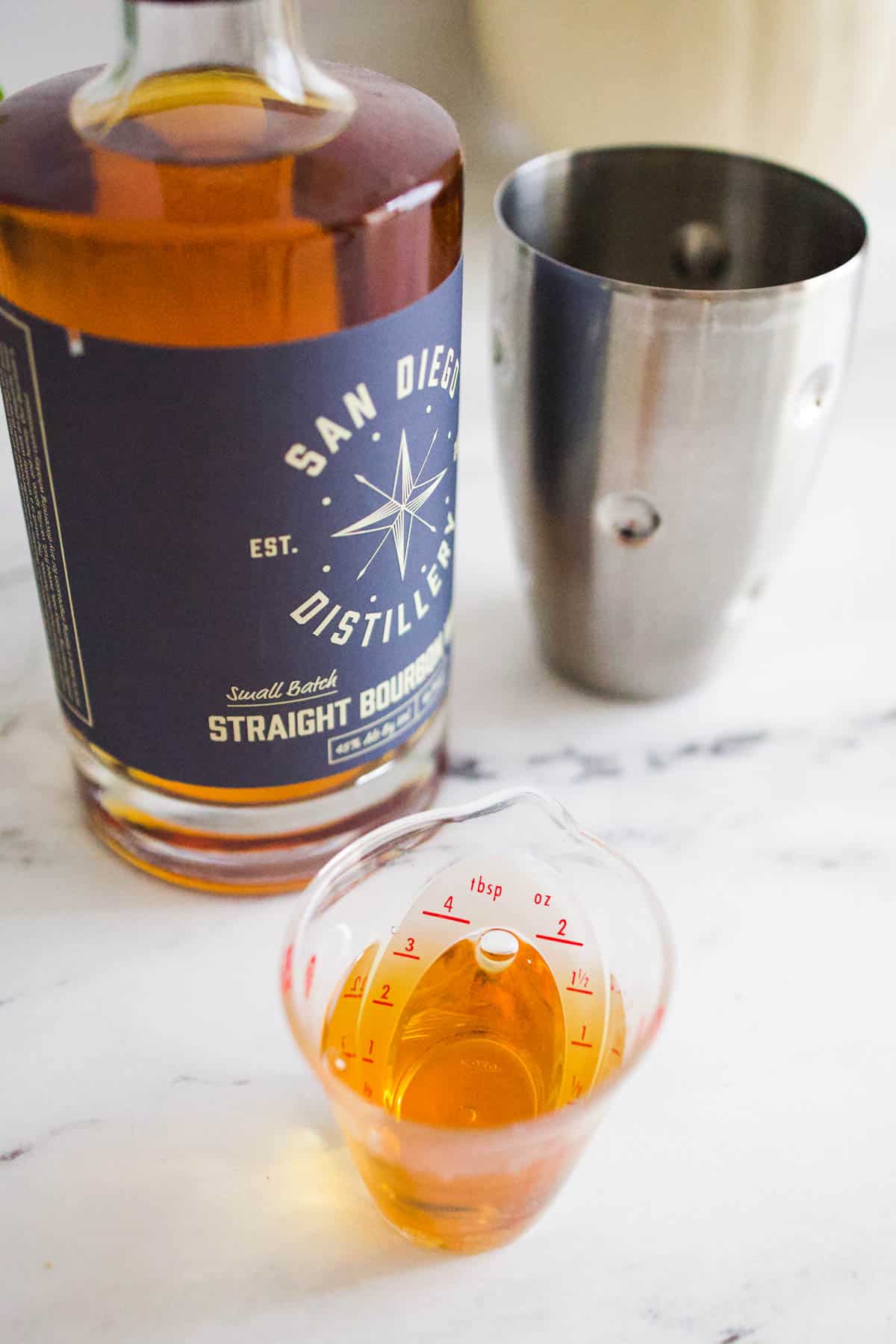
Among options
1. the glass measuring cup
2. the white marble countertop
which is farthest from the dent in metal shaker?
the glass measuring cup

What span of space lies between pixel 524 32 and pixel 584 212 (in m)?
0.10

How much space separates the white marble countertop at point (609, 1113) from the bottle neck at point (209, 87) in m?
0.28

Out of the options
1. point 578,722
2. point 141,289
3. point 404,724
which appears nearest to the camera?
point 141,289

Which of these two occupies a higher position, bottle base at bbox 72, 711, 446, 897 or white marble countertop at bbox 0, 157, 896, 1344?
bottle base at bbox 72, 711, 446, 897

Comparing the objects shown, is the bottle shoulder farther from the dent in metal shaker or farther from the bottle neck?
the dent in metal shaker

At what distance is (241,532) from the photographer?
43 cm

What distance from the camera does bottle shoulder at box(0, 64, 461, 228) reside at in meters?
0.40

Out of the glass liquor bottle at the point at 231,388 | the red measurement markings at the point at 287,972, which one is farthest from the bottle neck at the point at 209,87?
the red measurement markings at the point at 287,972

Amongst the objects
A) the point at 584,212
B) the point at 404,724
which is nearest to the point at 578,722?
the point at 404,724

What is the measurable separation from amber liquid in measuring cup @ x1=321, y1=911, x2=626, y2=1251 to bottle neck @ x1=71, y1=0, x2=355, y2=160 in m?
0.27

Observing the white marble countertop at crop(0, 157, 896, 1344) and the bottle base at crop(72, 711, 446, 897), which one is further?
the bottle base at crop(72, 711, 446, 897)

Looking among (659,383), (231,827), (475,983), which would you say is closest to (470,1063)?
(475,983)

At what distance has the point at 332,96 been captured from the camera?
0.44 m

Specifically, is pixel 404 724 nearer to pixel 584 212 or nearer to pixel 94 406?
pixel 94 406
